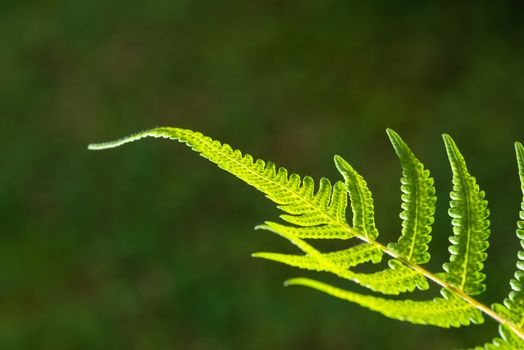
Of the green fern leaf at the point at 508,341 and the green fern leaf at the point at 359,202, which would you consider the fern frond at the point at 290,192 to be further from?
the green fern leaf at the point at 508,341

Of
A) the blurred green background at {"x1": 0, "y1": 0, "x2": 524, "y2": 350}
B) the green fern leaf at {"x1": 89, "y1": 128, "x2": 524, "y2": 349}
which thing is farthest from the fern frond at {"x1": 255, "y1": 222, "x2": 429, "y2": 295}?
the blurred green background at {"x1": 0, "y1": 0, "x2": 524, "y2": 350}

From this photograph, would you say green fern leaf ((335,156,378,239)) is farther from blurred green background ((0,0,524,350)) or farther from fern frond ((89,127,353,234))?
blurred green background ((0,0,524,350))

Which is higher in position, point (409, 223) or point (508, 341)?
point (409, 223)

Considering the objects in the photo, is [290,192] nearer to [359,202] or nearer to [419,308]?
[359,202]

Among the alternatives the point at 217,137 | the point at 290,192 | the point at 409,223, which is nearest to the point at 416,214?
the point at 409,223

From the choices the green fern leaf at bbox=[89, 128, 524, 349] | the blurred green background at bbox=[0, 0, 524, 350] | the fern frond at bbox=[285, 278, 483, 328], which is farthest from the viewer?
the blurred green background at bbox=[0, 0, 524, 350]

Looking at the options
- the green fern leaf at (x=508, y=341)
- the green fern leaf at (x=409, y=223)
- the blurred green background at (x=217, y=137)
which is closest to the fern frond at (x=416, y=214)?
the green fern leaf at (x=409, y=223)
